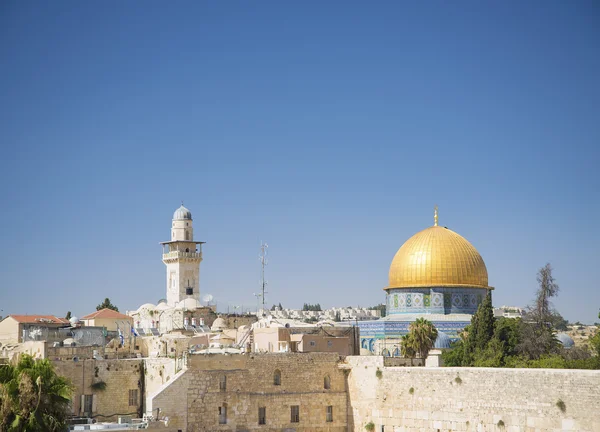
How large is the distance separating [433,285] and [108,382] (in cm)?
2466

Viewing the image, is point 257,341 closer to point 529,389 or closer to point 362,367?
point 362,367

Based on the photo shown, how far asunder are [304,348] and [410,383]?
6043 mm

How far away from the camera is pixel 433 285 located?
157 feet

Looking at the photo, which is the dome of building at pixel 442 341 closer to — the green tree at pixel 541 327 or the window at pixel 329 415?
the green tree at pixel 541 327

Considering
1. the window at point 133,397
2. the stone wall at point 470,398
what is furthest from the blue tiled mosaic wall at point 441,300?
the window at point 133,397

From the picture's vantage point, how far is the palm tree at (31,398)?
20.6m

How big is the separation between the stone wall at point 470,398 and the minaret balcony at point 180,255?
28785 millimetres

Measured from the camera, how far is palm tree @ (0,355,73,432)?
67.7 ft

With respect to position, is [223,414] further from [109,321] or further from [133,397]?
[109,321]

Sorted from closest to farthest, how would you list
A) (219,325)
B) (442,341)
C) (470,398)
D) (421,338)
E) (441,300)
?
(470,398)
(421,338)
(442,341)
(219,325)
(441,300)

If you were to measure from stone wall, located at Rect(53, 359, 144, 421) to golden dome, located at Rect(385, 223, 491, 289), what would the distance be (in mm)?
23552

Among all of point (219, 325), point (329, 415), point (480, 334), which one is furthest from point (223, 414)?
point (219, 325)

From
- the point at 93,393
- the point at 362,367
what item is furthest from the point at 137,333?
the point at 362,367

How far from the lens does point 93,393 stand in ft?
87.0
